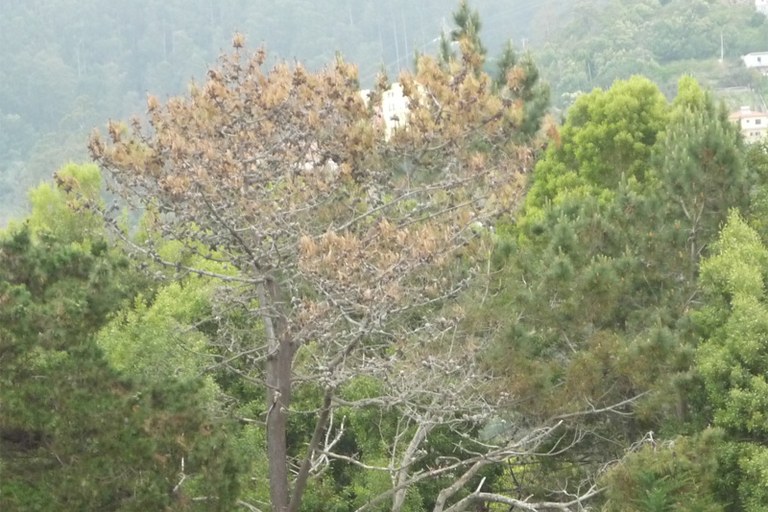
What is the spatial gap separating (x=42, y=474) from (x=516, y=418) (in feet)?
22.9

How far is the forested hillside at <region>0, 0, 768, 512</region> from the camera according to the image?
10148mm

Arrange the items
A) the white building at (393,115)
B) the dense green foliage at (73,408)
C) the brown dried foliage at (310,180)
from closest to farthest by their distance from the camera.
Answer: the dense green foliage at (73,408), the brown dried foliage at (310,180), the white building at (393,115)

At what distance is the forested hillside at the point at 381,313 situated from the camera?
10.1 meters

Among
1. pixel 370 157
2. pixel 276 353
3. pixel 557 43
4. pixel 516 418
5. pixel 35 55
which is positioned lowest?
pixel 516 418

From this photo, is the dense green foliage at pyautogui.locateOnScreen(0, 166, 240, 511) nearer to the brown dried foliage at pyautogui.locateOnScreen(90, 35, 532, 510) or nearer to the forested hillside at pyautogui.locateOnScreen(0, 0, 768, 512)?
the forested hillside at pyautogui.locateOnScreen(0, 0, 768, 512)

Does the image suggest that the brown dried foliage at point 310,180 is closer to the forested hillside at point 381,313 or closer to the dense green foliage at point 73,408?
the forested hillside at point 381,313

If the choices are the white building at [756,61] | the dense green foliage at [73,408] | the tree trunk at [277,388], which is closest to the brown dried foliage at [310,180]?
the tree trunk at [277,388]

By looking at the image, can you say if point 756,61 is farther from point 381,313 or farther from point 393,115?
point 381,313

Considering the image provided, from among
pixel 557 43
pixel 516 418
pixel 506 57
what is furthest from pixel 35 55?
pixel 516 418

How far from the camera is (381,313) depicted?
10.7 metres

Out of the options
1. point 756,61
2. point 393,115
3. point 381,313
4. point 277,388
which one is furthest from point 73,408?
point 756,61

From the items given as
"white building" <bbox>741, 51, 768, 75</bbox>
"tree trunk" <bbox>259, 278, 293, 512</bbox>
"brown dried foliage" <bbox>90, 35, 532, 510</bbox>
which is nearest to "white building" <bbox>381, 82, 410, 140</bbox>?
"brown dried foliage" <bbox>90, 35, 532, 510</bbox>

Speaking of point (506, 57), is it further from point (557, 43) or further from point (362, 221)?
point (557, 43)

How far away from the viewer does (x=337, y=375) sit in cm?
1169
